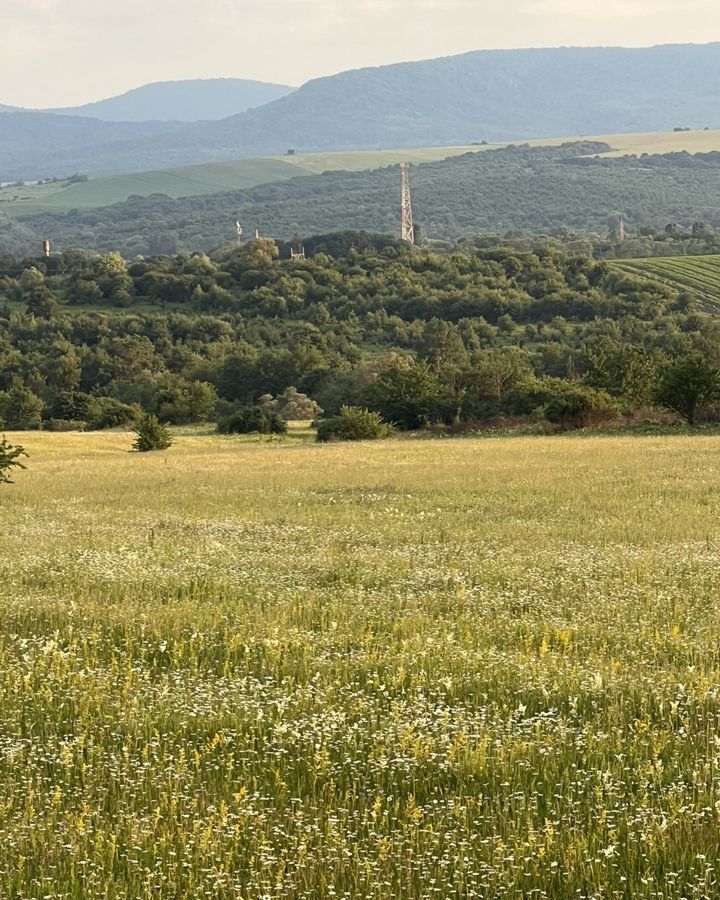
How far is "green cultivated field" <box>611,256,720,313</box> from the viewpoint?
134m

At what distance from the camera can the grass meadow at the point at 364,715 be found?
16.7ft

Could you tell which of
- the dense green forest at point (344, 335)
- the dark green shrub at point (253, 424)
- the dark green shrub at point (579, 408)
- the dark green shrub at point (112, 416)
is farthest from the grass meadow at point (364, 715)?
the dark green shrub at point (112, 416)

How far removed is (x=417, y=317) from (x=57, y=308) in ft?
160

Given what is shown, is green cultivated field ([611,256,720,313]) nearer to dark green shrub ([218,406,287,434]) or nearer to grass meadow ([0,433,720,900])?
dark green shrub ([218,406,287,434])

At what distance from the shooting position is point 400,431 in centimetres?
6281

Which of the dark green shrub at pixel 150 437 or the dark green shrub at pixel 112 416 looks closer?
the dark green shrub at pixel 150 437

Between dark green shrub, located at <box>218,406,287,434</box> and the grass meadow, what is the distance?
167 ft

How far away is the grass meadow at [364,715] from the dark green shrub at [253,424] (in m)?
50.9

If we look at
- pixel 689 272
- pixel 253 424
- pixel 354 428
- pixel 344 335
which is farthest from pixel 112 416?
pixel 689 272

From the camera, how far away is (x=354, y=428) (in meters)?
58.3

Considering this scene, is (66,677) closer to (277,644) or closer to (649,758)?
(277,644)

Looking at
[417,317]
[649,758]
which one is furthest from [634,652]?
[417,317]

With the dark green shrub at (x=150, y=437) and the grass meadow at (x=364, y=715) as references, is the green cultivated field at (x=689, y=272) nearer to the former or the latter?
the dark green shrub at (x=150, y=437)

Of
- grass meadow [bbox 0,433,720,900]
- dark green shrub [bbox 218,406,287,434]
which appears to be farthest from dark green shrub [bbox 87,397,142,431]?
grass meadow [bbox 0,433,720,900]
